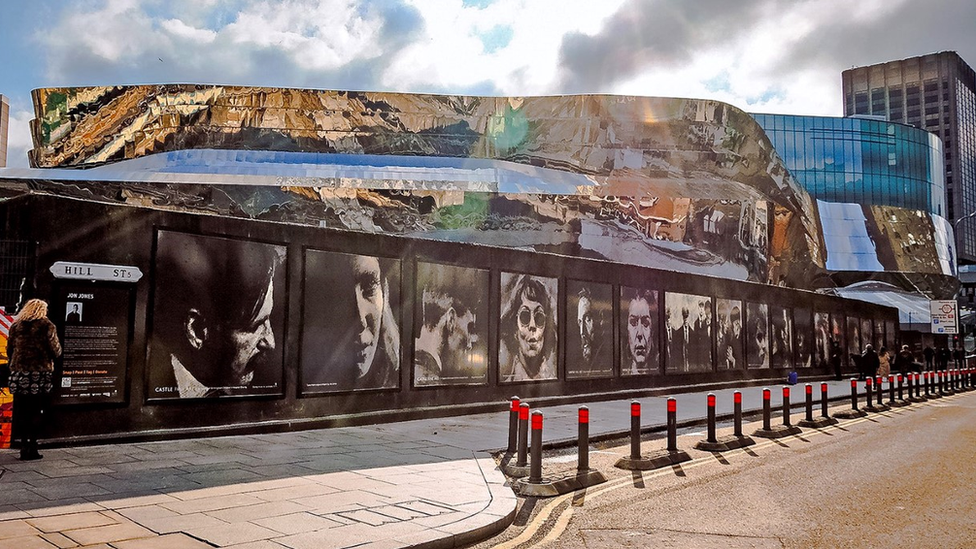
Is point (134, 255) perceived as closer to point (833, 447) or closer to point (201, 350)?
point (201, 350)

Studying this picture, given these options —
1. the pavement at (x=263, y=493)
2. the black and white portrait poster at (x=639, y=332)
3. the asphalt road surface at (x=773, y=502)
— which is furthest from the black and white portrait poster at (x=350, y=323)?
the black and white portrait poster at (x=639, y=332)

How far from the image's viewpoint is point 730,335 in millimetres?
26344

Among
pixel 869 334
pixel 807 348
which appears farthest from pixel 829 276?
pixel 807 348

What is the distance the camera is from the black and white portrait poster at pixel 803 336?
31.2m

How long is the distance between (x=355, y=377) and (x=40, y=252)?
5561mm

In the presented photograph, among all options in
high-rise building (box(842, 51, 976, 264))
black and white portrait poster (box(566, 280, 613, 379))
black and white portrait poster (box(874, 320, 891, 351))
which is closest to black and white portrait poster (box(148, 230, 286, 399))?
black and white portrait poster (box(566, 280, 613, 379))

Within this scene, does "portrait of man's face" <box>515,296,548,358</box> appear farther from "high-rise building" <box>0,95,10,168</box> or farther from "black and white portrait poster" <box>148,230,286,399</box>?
"high-rise building" <box>0,95,10,168</box>

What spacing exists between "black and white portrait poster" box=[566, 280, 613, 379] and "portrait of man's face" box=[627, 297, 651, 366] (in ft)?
3.70

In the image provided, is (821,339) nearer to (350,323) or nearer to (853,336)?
(853,336)

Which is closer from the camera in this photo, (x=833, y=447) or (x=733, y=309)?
(x=833, y=447)

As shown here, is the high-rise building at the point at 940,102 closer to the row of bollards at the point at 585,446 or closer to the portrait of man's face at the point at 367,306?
the row of bollards at the point at 585,446

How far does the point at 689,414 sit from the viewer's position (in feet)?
54.4

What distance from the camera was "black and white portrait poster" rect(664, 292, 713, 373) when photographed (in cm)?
2316

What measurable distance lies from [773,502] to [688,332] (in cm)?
1666
